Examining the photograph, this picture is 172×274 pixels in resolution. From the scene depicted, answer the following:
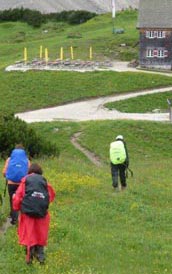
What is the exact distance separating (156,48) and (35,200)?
55.8 m

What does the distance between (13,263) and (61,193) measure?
7709 mm

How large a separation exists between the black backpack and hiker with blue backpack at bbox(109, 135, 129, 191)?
940 centimetres

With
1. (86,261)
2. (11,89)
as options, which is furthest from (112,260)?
(11,89)

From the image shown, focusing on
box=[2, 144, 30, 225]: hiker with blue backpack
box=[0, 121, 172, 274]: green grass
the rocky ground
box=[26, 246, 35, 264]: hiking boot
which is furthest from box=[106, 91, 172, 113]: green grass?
the rocky ground

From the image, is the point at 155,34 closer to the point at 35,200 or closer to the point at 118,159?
the point at 118,159

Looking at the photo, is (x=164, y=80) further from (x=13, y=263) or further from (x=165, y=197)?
(x=13, y=263)

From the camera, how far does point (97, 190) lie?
2392cm

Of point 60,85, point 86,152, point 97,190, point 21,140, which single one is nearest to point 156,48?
point 60,85

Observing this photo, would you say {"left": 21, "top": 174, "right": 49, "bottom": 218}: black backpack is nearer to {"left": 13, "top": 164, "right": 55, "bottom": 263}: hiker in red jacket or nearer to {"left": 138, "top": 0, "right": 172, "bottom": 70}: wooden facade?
{"left": 13, "top": 164, "right": 55, "bottom": 263}: hiker in red jacket

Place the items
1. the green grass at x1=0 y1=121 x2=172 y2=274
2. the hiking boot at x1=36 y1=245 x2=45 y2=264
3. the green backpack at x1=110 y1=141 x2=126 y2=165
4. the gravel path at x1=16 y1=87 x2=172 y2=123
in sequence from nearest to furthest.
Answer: the hiking boot at x1=36 y1=245 x2=45 y2=264 → the green grass at x1=0 y1=121 x2=172 y2=274 → the green backpack at x1=110 y1=141 x2=126 y2=165 → the gravel path at x1=16 y1=87 x2=172 y2=123

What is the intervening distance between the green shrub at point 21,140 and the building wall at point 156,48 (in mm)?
35503

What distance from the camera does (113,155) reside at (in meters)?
23.9

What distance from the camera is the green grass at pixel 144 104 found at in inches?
2021

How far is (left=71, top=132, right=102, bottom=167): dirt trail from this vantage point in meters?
36.7
